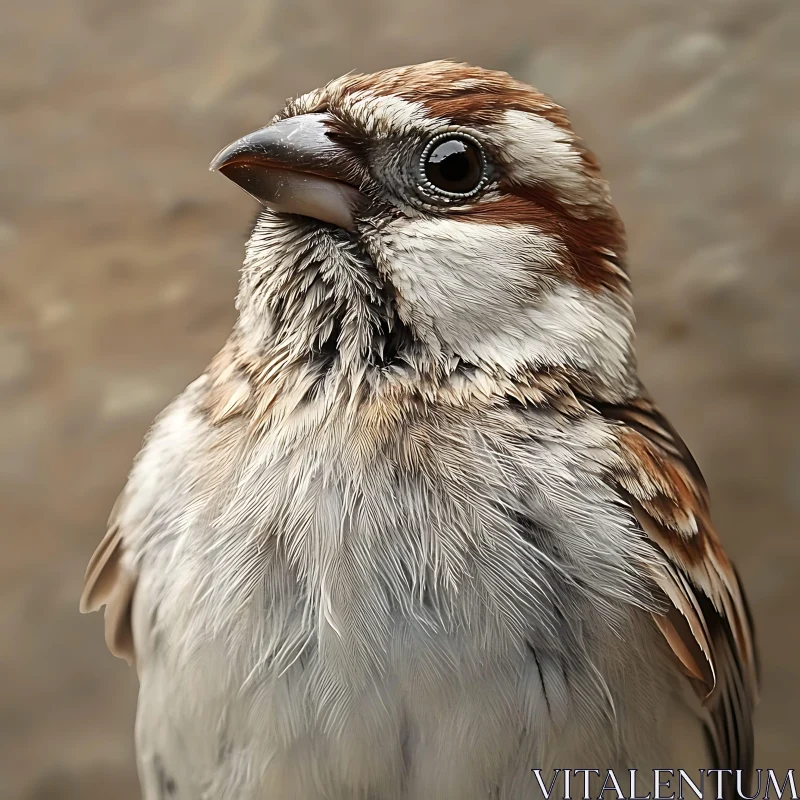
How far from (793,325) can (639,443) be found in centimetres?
96

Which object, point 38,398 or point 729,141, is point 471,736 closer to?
point 38,398

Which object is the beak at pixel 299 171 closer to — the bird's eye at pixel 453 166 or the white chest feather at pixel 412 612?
the bird's eye at pixel 453 166

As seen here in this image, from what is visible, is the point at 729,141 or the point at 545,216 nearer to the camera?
the point at 545,216

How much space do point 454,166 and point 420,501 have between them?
1.13ft

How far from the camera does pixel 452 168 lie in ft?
2.86

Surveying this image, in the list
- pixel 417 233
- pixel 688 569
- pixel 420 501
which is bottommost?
pixel 688 569

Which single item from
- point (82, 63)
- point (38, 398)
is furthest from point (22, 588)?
point (82, 63)

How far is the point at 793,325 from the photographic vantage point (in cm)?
168

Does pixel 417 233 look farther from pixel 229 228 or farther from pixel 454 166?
pixel 229 228

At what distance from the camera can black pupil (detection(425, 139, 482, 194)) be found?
0.86 m

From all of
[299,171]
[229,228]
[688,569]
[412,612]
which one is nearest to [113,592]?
[412,612]

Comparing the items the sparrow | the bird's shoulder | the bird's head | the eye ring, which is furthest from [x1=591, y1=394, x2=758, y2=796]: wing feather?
the bird's shoulder

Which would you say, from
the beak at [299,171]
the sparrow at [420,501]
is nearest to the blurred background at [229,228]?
the sparrow at [420,501]

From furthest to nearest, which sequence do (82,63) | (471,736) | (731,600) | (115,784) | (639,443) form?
(82,63) → (115,784) → (731,600) → (639,443) → (471,736)
